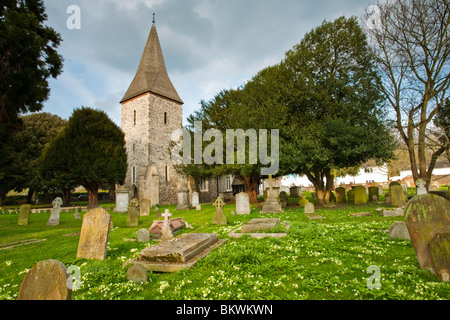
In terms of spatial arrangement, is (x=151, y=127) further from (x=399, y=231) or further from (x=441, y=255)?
(x=441, y=255)

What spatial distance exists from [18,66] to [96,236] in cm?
830

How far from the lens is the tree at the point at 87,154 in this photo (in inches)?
840

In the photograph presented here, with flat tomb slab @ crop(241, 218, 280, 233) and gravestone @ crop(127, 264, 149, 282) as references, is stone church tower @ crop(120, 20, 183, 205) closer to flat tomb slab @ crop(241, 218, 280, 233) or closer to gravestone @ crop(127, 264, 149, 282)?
flat tomb slab @ crop(241, 218, 280, 233)

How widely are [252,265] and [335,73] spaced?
598 inches

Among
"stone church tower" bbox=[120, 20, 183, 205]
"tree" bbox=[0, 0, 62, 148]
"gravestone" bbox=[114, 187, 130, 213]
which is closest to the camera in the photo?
"tree" bbox=[0, 0, 62, 148]

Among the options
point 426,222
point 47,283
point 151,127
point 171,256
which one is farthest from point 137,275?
point 151,127

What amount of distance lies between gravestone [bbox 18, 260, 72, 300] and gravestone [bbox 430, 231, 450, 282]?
5217 millimetres

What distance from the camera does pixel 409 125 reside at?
15.0 meters

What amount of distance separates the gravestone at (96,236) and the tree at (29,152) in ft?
79.2

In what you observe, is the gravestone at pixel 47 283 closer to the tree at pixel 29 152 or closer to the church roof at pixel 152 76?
the tree at pixel 29 152

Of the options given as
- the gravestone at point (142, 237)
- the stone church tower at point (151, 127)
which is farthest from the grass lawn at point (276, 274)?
the stone church tower at point (151, 127)

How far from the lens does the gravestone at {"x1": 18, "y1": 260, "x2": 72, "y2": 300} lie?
275 cm

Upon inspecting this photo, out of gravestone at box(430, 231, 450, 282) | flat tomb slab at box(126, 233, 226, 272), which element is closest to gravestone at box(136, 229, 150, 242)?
flat tomb slab at box(126, 233, 226, 272)

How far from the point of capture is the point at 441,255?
3.62m
